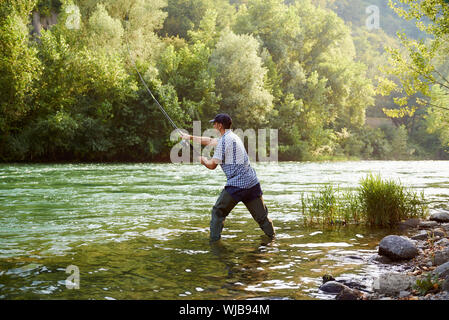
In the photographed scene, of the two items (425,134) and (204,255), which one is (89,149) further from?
(425,134)

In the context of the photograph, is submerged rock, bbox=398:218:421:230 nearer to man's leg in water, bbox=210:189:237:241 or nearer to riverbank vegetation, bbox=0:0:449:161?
man's leg in water, bbox=210:189:237:241

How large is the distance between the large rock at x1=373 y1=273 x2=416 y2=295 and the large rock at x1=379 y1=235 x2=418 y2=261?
152 centimetres

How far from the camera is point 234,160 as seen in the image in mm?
7477

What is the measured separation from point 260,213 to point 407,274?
9.13ft

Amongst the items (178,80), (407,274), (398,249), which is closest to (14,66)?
(178,80)

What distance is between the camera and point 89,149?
3450 cm

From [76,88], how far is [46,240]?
27732mm

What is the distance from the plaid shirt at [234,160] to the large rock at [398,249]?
2.14 metres

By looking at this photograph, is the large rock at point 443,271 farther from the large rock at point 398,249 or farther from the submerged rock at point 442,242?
the submerged rock at point 442,242

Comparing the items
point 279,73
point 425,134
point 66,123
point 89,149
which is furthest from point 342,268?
point 425,134

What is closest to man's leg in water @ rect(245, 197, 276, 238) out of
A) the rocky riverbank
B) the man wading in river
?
the man wading in river

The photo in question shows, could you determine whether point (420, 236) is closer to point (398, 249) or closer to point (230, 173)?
point (398, 249)

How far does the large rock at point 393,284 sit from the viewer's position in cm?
490

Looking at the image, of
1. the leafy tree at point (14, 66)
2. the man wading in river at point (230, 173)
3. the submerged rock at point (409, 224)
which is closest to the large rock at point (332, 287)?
the man wading in river at point (230, 173)
